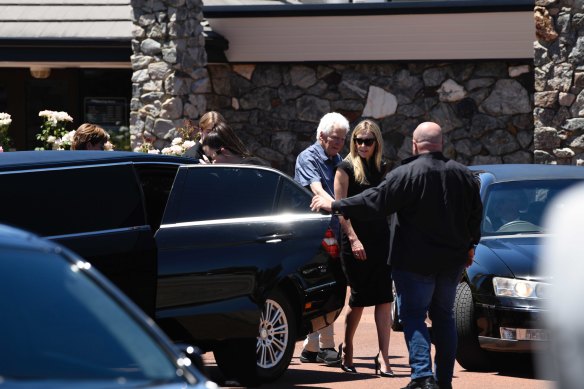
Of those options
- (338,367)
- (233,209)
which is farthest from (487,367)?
(233,209)

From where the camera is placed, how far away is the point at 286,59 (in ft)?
60.1

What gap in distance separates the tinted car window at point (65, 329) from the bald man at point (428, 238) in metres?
4.14

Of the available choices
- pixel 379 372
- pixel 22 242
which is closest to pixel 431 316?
pixel 379 372

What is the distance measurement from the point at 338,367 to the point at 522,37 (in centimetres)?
821

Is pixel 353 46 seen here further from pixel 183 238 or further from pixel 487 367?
pixel 183 238

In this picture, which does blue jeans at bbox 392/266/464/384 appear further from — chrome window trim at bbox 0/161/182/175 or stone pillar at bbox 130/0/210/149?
stone pillar at bbox 130/0/210/149

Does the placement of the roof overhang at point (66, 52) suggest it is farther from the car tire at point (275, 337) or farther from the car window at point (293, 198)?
the car tire at point (275, 337)

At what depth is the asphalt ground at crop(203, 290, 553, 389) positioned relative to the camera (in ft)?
31.2

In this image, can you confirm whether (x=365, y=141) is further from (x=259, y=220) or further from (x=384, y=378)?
(x=384, y=378)

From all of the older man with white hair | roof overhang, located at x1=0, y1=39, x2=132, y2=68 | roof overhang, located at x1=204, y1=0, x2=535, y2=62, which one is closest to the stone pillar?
roof overhang, located at x1=0, y1=39, x2=132, y2=68

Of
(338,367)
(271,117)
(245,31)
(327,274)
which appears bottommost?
(338,367)

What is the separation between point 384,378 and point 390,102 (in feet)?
28.5

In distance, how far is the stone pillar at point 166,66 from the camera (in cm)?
1769

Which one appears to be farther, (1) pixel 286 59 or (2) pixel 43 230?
(1) pixel 286 59
